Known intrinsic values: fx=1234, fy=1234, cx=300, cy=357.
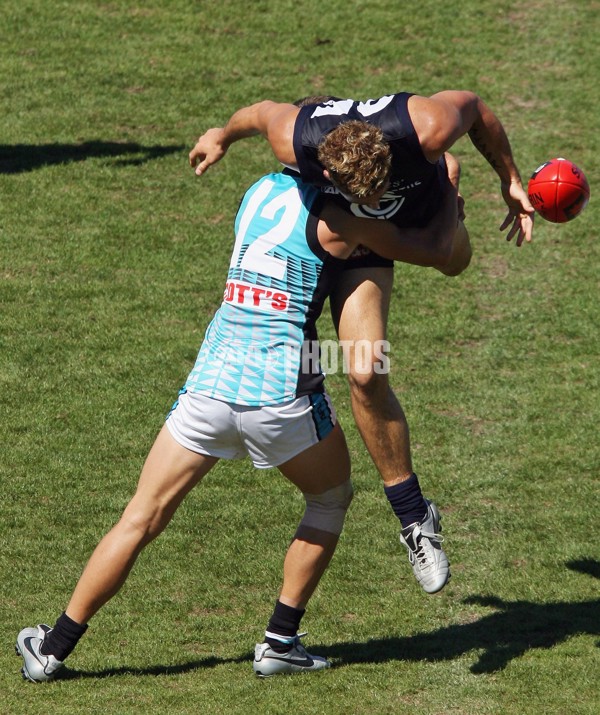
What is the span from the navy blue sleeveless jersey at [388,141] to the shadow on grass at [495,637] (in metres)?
2.05

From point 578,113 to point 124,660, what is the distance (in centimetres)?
915

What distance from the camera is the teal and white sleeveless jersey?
521 centimetres

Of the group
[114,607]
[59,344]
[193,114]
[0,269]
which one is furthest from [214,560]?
[193,114]

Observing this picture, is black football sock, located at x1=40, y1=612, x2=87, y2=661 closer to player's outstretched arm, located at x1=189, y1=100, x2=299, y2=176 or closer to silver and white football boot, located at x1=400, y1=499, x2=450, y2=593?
silver and white football boot, located at x1=400, y1=499, x2=450, y2=593

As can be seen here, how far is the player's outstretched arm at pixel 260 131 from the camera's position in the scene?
17.1 feet

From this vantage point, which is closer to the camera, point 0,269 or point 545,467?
point 545,467

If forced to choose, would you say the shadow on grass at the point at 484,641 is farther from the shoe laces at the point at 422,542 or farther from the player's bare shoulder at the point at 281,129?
the player's bare shoulder at the point at 281,129

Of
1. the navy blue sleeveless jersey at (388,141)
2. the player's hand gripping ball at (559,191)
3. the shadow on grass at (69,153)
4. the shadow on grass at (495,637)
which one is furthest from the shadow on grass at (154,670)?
the shadow on grass at (69,153)

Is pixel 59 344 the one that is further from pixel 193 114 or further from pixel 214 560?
pixel 193 114

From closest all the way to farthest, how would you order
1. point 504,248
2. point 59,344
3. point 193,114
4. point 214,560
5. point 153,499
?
point 153,499 → point 214,560 → point 59,344 → point 504,248 → point 193,114

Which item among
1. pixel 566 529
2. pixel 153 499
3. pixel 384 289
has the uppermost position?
pixel 384 289

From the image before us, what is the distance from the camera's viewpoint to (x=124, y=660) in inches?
226

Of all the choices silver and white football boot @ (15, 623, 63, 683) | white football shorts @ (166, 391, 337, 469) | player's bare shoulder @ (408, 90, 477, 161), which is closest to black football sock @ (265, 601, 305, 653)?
A: white football shorts @ (166, 391, 337, 469)

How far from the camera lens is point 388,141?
5.01 meters
